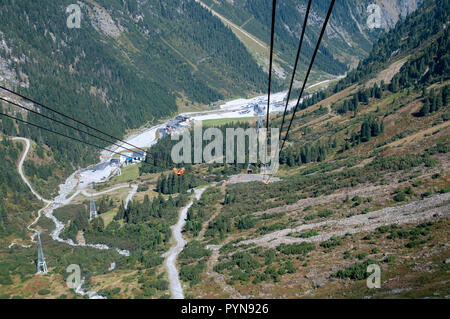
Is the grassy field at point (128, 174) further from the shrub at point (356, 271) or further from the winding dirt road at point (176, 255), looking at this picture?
the shrub at point (356, 271)

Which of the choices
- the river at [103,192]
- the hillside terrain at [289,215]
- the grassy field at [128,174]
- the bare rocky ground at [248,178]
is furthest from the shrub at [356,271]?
the grassy field at [128,174]

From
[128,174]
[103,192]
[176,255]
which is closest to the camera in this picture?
[176,255]

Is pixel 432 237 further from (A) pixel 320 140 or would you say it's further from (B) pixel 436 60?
(B) pixel 436 60

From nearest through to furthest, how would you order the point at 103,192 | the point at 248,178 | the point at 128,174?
the point at 248,178 → the point at 103,192 → the point at 128,174

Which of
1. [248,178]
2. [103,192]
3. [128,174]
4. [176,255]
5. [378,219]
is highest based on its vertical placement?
[128,174]

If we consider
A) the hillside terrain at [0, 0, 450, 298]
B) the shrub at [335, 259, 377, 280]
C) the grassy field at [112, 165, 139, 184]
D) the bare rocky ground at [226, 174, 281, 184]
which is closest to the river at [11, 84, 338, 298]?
the hillside terrain at [0, 0, 450, 298]

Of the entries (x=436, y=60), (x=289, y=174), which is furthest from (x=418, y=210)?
(x=436, y=60)

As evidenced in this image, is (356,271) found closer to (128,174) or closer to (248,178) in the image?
(248,178)

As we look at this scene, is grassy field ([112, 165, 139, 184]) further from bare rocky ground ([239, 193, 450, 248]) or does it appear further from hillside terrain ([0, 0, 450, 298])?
bare rocky ground ([239, 193, 450, 248])

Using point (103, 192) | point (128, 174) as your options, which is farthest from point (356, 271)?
point (128, 174)
